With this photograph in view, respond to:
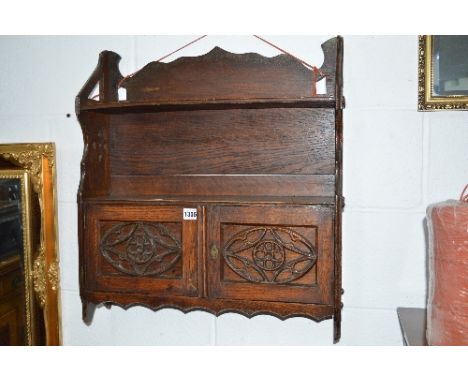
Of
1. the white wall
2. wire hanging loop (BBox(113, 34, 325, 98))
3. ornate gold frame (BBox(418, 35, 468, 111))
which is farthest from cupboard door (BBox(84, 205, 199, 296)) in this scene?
ornate gold frame (BBox(418, 35, 468, 111))

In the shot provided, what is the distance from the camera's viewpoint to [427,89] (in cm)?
125

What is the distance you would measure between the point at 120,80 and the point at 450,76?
1.08m

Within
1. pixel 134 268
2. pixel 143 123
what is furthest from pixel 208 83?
pixel 134 268

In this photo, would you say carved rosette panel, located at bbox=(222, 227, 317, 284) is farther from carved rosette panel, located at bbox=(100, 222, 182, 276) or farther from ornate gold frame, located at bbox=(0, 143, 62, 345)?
ornate gold frame, located at bbox=(0, 143, 62, 345)

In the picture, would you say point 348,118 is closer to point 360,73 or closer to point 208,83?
point 360,73

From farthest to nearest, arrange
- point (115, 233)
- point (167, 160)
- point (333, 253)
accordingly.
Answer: point (167, 160) → point (115, 233) → point (333, 253)

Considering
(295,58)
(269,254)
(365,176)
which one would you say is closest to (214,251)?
(269,254)

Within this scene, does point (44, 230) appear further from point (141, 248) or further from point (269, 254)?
point (269, 254)

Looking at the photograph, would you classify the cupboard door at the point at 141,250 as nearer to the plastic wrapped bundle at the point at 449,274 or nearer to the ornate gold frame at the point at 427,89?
the plastic wrapped bundle at the point at 449,274

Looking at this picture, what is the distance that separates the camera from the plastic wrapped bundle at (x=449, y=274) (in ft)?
3.16

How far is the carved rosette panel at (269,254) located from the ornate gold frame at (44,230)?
2.33 feet

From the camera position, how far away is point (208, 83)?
1347mm

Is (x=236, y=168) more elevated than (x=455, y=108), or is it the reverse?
(x=455, y=108)

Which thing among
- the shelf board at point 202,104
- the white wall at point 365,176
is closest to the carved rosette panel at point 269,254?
the white wall at point 365,176
